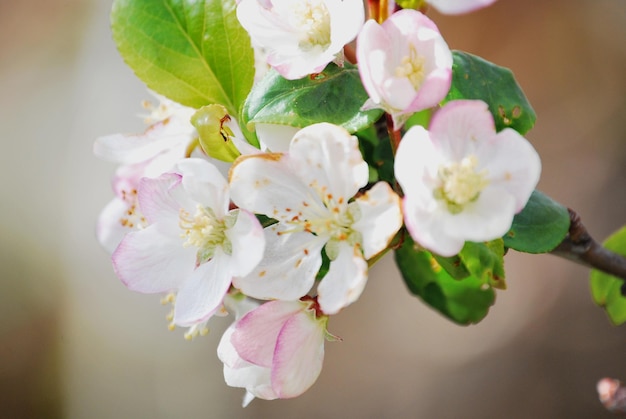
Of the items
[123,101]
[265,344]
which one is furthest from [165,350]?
[265,344]

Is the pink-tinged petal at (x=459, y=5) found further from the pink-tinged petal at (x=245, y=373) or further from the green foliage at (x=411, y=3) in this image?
the pink-tinged petal at (x=245, y=373)

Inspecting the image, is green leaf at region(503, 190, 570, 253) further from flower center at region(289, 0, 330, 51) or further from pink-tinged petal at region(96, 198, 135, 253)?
pink-tinged petal at region(96, 198, 135, 253)

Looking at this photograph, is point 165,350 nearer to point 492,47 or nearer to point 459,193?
point 492,47

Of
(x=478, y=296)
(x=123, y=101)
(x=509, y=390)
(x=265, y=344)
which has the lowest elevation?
(x=509, y=390)

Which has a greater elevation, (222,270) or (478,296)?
(222,270)

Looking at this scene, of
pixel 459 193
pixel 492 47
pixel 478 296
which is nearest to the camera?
pixel 459 193

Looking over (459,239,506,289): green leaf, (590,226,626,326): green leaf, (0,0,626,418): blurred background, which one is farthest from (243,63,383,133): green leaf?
(0,0,626,418): blurred background
